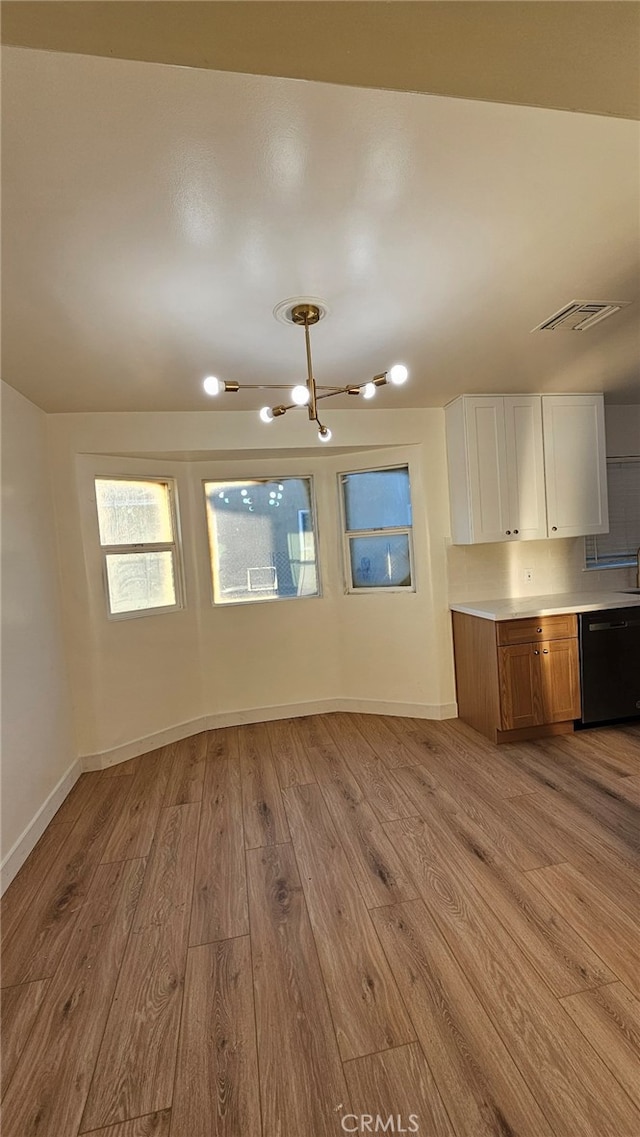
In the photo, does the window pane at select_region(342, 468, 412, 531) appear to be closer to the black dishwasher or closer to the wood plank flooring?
the black dishwasher

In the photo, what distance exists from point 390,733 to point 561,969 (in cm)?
204

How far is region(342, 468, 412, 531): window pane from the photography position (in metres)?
3.82

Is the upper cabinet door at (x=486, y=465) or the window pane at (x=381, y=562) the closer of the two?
the upper cabinet door at (x=486, y=465)

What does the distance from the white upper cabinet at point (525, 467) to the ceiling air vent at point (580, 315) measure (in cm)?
103

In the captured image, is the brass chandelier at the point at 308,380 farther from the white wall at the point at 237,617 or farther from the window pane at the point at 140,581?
the window pane at the point at 140,581

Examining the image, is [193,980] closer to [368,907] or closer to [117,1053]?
[117,1053]

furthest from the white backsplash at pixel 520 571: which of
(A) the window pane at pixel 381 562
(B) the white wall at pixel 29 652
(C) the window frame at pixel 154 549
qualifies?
(B) the white wall at pixel 29 652

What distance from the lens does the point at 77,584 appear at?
3.23 meters

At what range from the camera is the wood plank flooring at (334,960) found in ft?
3.98

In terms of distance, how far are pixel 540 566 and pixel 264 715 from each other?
2.68 metres

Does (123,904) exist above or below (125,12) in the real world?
below

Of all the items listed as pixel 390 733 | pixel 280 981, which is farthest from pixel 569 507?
pixel 280 981

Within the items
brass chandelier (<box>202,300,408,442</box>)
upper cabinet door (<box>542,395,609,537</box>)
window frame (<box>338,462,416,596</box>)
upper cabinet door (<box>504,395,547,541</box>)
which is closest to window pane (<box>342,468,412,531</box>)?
window frame (<box>338,462,416,596</box>)

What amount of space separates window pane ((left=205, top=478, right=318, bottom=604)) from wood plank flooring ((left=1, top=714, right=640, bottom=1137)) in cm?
162
